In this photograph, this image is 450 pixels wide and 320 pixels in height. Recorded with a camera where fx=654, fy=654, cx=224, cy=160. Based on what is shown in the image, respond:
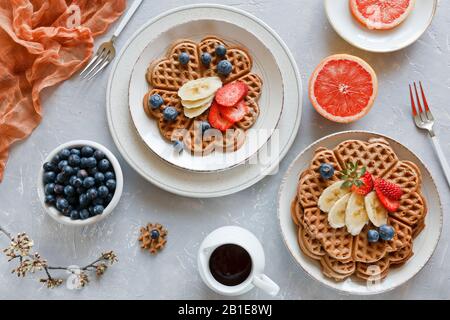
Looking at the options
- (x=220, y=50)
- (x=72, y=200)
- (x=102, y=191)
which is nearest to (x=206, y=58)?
(x=220, y=50)

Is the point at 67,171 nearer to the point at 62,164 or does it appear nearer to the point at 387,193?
the point at 62,164

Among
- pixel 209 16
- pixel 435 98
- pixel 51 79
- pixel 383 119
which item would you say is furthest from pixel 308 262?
pixel 51 79

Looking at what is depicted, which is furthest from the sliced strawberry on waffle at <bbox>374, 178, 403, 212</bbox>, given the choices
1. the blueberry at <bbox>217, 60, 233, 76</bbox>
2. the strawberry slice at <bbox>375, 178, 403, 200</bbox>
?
the blueberry at <bbox>217, 60, 233, 76</bbox>

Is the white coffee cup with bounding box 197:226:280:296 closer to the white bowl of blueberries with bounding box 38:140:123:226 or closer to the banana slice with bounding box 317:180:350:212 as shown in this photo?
the banana slice with bounding box 317:180:350:212

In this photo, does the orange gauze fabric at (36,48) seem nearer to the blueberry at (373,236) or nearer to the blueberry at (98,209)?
the blueberry at (98,209)

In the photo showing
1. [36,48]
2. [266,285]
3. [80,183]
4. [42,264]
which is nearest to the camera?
[266,285]
